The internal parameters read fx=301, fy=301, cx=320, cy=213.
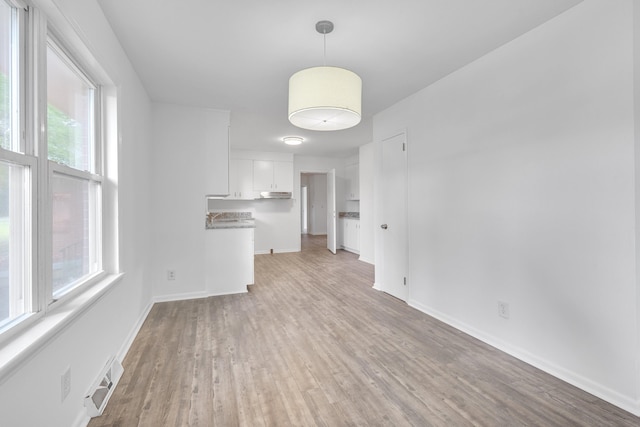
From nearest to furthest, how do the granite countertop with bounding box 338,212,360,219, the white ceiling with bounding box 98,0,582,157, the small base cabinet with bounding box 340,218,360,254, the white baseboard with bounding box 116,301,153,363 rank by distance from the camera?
the white ceiling with bounding box 98,0,582,157, the white baseboard with bounding box 116,301,153,363, the small base cabinet with bounding box 340,218,360,254, the granite countertop with bounding box 338,212,360,219

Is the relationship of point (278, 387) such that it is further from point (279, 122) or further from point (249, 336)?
point (279, 122)

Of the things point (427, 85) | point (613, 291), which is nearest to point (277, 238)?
point (427, 85)

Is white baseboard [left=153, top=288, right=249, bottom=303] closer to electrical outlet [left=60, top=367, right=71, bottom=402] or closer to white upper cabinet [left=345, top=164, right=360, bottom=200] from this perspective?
electrical outlet [left=60, top=367, right=71, bottom=402]

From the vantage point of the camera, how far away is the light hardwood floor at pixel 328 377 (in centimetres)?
171

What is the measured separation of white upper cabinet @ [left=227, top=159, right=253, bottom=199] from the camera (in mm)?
7168

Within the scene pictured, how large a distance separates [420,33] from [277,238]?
20.2ft

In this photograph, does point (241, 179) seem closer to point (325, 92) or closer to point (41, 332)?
point (325, 92)

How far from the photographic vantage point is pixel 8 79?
1216mm

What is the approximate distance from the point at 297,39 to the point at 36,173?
1901mm

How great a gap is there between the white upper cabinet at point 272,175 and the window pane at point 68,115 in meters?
5.24

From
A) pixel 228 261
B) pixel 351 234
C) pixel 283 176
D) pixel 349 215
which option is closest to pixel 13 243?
pixel 228 261

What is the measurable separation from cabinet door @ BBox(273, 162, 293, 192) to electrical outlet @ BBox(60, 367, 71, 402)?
6.23 m

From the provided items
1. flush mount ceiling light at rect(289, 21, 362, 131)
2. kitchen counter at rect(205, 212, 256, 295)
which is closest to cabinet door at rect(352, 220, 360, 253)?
kitchen counter at rect(205, 212, 256, 295)

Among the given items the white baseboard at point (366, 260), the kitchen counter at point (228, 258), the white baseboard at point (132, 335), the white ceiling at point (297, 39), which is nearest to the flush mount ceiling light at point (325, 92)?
the white ceiling at point (297, 39)
